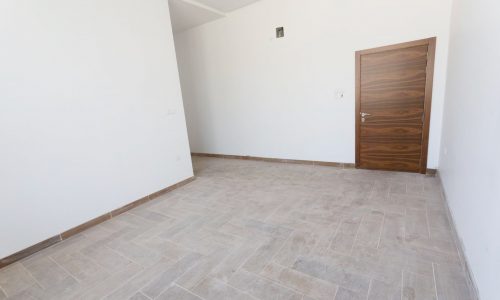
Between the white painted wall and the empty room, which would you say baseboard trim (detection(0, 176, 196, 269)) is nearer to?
the empty room

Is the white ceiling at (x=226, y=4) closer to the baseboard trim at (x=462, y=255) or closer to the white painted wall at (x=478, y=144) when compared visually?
the white painted wall at (x=478, y=144)

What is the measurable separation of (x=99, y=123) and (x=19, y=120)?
0.73m

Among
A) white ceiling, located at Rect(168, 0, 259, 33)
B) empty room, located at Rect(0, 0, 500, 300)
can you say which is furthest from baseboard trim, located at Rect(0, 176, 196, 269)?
white ceiling, located at Rect(168, 0, 259, 33)

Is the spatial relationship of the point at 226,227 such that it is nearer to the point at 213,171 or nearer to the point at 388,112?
the point at 213,171

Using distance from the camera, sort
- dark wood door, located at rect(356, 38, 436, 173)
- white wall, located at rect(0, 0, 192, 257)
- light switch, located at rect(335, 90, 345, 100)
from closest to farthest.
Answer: white wall, located at rect(0, 0, 192, 257) < dark wood door, located at rect(356, 38, 436, 173) < light switch, located at rect(335, 90, 345, 100)

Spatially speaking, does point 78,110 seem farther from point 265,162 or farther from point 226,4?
point 265,162

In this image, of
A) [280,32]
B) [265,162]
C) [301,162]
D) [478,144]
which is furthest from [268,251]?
[280,32]

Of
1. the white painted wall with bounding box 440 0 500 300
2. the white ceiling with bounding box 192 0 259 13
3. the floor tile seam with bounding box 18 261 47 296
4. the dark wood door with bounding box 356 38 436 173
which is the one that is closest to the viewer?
the white painted wall with bounding box 440 0 500 300

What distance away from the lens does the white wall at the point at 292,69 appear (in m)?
3.47

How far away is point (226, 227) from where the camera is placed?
2604mm

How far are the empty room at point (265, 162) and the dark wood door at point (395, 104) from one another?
2 centimetres

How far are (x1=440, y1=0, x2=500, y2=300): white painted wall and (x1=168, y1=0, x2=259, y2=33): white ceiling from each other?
3.48 m

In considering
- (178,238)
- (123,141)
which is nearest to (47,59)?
(123,141)

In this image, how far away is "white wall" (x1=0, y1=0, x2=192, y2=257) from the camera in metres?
2.33
